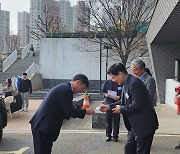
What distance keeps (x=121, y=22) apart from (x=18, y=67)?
40.0 ft

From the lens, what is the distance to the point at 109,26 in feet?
92.6

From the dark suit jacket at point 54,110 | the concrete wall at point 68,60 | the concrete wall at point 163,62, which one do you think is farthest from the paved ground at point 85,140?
the concrete wall at point 68,60

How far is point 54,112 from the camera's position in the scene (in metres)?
4.52

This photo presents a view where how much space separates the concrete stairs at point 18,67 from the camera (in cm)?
3152

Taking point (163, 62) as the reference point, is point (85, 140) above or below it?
below

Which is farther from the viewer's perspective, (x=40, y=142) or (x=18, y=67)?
(x=18, y=67)

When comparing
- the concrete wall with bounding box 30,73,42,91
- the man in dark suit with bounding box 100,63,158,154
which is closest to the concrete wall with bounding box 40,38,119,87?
the concrete wall with bounding box 30,73,42,91

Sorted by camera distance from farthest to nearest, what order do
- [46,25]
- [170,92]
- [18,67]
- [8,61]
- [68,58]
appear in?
[46,25] < [8,61] < [18,67] < [68,58] < [170,92]

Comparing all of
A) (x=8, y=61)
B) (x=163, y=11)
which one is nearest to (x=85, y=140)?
(x=163, y=11)

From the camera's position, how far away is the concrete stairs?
3152 centimetres

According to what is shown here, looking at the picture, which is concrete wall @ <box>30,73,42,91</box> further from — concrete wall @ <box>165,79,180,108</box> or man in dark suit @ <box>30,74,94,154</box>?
man in dark suit @ <box>30,74,94,154</box>

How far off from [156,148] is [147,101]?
313 centimetres

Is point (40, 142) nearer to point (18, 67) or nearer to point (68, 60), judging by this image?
point (68, 60)

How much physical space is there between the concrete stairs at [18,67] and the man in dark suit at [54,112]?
85.5 ft
